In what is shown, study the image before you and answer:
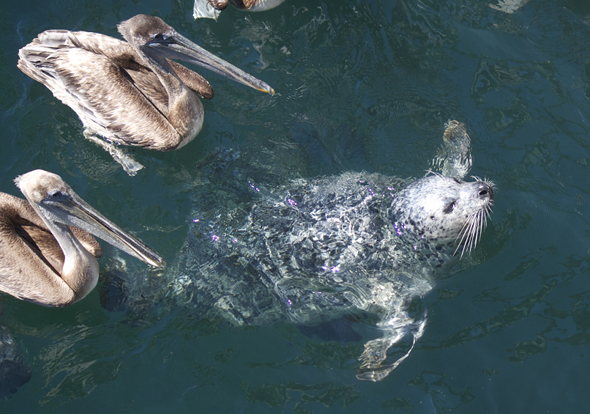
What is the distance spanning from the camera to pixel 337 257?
7.44 m

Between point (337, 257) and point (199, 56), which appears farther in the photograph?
point (199, 56)

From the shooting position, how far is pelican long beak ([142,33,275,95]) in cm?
796

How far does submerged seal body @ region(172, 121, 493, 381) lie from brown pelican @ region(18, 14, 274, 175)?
132cm

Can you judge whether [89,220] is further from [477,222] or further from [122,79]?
[477,222]

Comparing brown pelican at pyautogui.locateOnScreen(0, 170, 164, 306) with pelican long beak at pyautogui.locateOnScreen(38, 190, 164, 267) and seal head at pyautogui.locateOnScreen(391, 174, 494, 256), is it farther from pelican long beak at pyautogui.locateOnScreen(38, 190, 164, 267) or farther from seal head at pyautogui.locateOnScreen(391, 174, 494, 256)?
seal head at pyautogui.locateOnScreen(391, 174, 494, 256)

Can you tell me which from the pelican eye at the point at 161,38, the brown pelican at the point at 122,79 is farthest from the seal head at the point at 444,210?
the pelican eye at the point at 161,38

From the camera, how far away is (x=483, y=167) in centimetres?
829

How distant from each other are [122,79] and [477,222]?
3.93 metres

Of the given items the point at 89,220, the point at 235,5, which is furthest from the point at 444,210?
the point at 235,5

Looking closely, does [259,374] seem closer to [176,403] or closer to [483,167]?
[176,403]

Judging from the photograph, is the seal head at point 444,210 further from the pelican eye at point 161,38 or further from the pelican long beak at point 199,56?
the pelican eye at point 161,38

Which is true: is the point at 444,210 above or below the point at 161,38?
below

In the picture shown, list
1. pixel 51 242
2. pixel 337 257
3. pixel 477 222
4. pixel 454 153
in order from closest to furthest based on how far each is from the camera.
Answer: pixel 477 222 → pixel 337 257 → pixel 51 242 → pixel 454 153

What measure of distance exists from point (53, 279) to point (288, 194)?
235 centimetres
